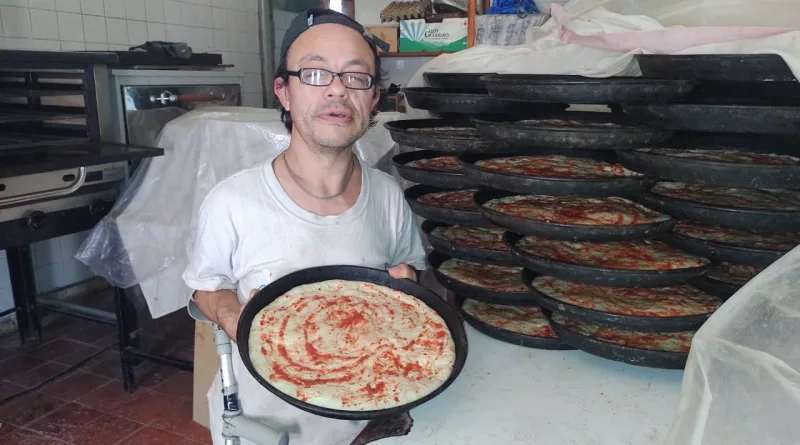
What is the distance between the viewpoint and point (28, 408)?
2674 mm

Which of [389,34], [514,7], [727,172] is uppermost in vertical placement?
[514,7]

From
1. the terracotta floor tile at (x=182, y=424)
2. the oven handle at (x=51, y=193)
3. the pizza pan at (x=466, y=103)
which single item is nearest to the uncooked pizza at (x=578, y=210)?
the pizza pan at (x=466, y=103)

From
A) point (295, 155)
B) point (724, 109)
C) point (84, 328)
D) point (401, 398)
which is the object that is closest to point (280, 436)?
point (401, 398)

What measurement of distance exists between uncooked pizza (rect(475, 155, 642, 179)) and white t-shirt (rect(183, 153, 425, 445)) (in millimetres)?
368

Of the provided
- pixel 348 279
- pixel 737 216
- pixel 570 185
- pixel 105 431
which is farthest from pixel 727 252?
pixel 105 431

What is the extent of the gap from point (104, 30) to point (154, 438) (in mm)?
2428

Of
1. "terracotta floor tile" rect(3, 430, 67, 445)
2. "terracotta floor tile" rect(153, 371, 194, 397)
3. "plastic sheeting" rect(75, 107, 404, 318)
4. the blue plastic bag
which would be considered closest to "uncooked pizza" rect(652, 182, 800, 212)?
"plastic sheeting" rect(75, 107, 404, 318)

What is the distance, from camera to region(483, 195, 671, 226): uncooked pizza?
1.26m

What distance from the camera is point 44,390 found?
111 inches

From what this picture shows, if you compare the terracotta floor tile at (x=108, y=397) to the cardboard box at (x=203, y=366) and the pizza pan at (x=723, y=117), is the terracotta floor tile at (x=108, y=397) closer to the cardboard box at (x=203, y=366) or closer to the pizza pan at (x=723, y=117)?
the cardboard box at (x=203, y=366)

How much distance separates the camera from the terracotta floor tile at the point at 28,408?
2.58 metres

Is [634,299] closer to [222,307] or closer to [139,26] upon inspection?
[222,307]

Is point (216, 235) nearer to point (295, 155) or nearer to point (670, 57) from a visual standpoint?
point (295, 155)

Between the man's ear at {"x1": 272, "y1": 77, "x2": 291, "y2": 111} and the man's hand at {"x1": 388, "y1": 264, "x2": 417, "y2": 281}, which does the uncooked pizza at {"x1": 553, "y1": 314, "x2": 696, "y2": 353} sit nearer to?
the man's hand at {"x1": 388, "y1": 264, "x2": 417, "y2": 281}
